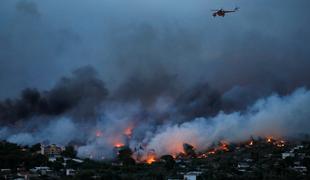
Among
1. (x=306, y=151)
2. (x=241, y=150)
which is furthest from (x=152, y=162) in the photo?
(x=306, y=151)

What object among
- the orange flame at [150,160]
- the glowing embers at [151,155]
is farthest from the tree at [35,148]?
the orange flame at [150,160]

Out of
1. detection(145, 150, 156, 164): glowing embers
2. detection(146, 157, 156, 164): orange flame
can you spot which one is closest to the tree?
detection(145, 150, 156, 164): glowing embers

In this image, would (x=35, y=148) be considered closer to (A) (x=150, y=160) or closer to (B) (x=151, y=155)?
(B) (x=151, y=155)

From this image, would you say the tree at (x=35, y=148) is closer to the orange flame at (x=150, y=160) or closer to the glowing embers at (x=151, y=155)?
the glowing embers at (x=151, y=155)

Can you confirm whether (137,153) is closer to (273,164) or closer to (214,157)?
(214,157)

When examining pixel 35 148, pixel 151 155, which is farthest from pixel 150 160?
pixel 35 148

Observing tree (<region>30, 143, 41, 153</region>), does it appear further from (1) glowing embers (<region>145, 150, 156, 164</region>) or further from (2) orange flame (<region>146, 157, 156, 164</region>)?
(2) orange flame (<region>146, 157, 156, 164</region>)

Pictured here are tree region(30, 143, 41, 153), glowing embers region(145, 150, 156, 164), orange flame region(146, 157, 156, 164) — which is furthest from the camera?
tree region(30, 143, 41, 153)

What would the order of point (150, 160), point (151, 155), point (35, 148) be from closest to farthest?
1. point (150, 160)
2. point (151, 155)
3. point (35, 148)

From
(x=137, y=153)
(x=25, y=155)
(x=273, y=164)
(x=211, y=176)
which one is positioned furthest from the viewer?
(x=137, y=153)

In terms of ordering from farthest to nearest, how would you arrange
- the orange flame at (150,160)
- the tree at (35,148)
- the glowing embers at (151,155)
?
the tree at (35,148) → the glowing embers at (151,155) → the orange flame at (150,160)

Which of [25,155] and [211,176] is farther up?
[25,155]
